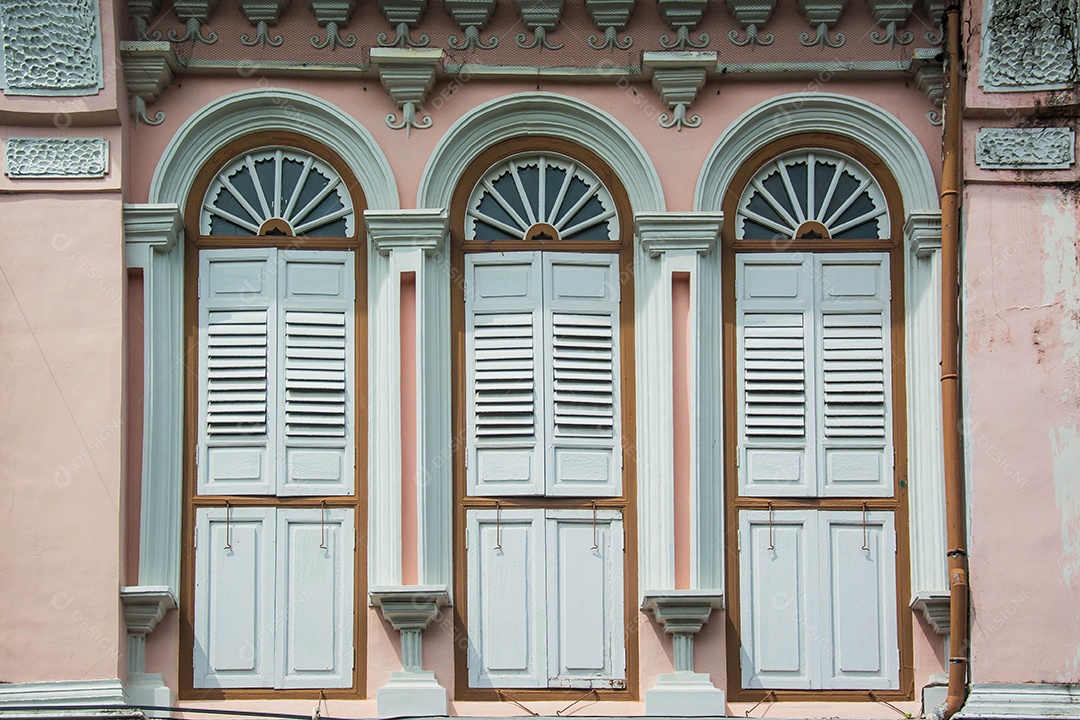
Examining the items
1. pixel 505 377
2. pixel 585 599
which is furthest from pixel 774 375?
pixel 585 599

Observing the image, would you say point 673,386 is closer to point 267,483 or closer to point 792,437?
point 792,437

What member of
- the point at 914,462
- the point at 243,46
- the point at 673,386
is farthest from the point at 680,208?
the point at 243,46

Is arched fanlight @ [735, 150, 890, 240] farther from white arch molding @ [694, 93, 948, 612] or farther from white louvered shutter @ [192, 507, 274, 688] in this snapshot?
white louvered shutter @ [192, 507, 274, 688]

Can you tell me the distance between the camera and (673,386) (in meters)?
12.9

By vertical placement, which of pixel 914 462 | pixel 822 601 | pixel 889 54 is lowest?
pixel 822 601

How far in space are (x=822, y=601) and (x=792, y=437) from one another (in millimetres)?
1044

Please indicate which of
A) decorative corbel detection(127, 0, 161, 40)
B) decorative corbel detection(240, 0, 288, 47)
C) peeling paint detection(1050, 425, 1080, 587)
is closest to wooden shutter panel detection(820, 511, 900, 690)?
peeling paint detection(1050, 425, 1080, 587)

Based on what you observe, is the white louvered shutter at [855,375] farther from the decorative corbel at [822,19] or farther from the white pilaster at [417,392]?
the white pilaster at [417,392]

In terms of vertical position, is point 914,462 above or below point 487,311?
below

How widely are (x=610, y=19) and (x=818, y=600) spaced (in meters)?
3.96

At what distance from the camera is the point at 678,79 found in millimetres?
13266

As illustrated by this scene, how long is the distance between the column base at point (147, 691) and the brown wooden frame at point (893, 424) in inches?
135

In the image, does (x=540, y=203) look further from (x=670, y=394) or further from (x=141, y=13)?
(x=141, y=13)

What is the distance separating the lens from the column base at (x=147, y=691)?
40.7 ft
